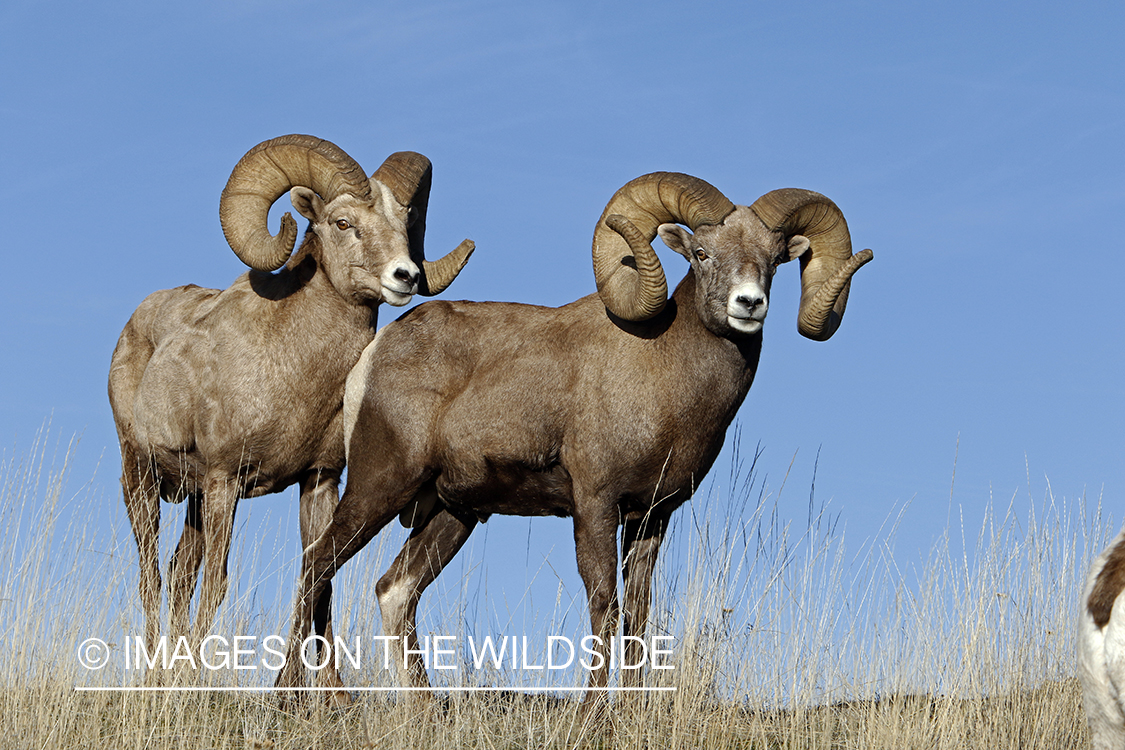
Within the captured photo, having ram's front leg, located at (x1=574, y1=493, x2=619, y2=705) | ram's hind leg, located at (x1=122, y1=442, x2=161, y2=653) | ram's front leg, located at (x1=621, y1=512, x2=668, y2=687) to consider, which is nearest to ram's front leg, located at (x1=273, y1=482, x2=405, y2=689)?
ram's hind leg, located at (x1=122, y1=442, x2=161, y2=653)

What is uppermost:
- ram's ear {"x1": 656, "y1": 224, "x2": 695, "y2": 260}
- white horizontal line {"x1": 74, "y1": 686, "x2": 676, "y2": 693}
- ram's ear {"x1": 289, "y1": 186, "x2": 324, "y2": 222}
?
ram's ear {"x1": 289, "y1": 186, "x2": 324, "y2": 222}

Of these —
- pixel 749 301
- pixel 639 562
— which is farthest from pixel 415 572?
pixel 749 301

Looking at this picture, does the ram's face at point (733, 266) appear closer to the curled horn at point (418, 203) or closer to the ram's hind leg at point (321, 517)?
the curled horn at point (418, 203)

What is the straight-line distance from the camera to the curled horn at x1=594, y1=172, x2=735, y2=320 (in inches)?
340

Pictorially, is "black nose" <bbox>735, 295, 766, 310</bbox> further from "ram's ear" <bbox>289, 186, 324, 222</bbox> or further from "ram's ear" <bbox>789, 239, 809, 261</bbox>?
"ram's ear" <bbox>289, 186, 324, 222</bbox>

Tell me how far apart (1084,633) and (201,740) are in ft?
17.4

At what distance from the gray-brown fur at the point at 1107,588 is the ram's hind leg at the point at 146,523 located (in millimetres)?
6896

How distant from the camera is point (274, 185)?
1013 centimetres

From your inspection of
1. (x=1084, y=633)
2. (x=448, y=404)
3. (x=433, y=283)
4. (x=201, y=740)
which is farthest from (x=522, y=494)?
(x=1084, y=633)

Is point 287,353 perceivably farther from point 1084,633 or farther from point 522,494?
point 1084,633

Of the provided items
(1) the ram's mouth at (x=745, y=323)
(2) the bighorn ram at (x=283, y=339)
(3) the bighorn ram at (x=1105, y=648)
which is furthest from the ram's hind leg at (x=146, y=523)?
(3) the bighorn ram at (x=1105, y=648)

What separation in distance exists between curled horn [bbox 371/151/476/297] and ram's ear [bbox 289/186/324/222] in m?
0.47

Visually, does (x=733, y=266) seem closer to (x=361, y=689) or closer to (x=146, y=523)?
(x=361, y=689)

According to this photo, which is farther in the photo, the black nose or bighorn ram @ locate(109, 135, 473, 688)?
bighorn ram @ locate(109, 135, 473, 688)
